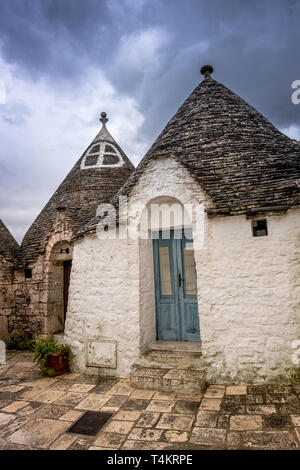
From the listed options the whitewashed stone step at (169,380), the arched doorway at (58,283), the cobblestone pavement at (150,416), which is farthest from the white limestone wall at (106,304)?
the arched doorway at (58,283)

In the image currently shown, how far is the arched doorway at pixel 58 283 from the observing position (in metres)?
8.12

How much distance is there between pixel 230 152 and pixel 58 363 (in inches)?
208

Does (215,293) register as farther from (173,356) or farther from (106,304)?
(106,304)

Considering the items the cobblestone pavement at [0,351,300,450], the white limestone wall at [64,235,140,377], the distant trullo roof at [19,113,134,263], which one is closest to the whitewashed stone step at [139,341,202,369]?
the white limestone wall at [64,235,140,377]

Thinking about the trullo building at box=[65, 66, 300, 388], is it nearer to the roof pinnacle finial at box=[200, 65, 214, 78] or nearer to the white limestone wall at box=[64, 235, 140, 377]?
the white limestone wall at box=[64, 235, 140, 377]

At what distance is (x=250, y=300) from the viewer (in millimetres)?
4293

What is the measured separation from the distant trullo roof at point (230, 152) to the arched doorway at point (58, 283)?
2870mm

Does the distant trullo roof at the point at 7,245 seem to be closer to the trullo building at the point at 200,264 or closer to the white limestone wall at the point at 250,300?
the trullo building at the point at 200,264

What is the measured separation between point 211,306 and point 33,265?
240 inches

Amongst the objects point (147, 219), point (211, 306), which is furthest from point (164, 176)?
point (211, 306)

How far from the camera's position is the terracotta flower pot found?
523cm

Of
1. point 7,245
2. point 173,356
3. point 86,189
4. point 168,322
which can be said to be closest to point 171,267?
point 168,322

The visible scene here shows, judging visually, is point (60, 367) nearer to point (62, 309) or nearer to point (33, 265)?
point (62, 309)

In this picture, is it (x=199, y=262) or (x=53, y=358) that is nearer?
(x=199, y=262)
